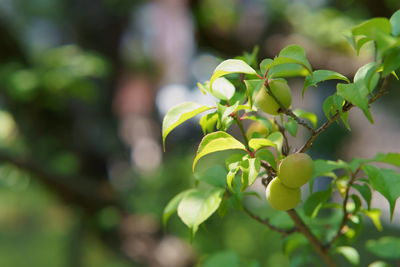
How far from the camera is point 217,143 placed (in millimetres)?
300

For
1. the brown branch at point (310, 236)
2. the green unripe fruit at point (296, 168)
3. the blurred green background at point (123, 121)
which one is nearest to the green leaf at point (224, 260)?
the brown branch at point (310, 236)

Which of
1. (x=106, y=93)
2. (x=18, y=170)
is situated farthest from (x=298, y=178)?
(x=106, y=93)

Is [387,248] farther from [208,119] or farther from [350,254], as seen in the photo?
[208,119]

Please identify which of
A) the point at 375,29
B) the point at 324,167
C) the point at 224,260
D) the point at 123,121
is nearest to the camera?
the point at 375,29

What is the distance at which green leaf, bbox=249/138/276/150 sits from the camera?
1.00 ft

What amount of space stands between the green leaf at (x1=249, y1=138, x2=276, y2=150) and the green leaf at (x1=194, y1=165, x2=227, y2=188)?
77 millimetres

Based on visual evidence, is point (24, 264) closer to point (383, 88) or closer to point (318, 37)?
point (318, 37)

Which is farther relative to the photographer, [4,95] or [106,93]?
[106,93]

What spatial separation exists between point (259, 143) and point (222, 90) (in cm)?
7

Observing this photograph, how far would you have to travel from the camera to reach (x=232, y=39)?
1703 mm

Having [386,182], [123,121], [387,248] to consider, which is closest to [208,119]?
[386,182]

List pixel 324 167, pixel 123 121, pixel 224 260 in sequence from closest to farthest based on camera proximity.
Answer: pixel 324 167, pixel 224 260, pixel 123 121

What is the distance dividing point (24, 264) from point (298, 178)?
2883 mm

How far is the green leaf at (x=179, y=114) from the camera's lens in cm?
31
